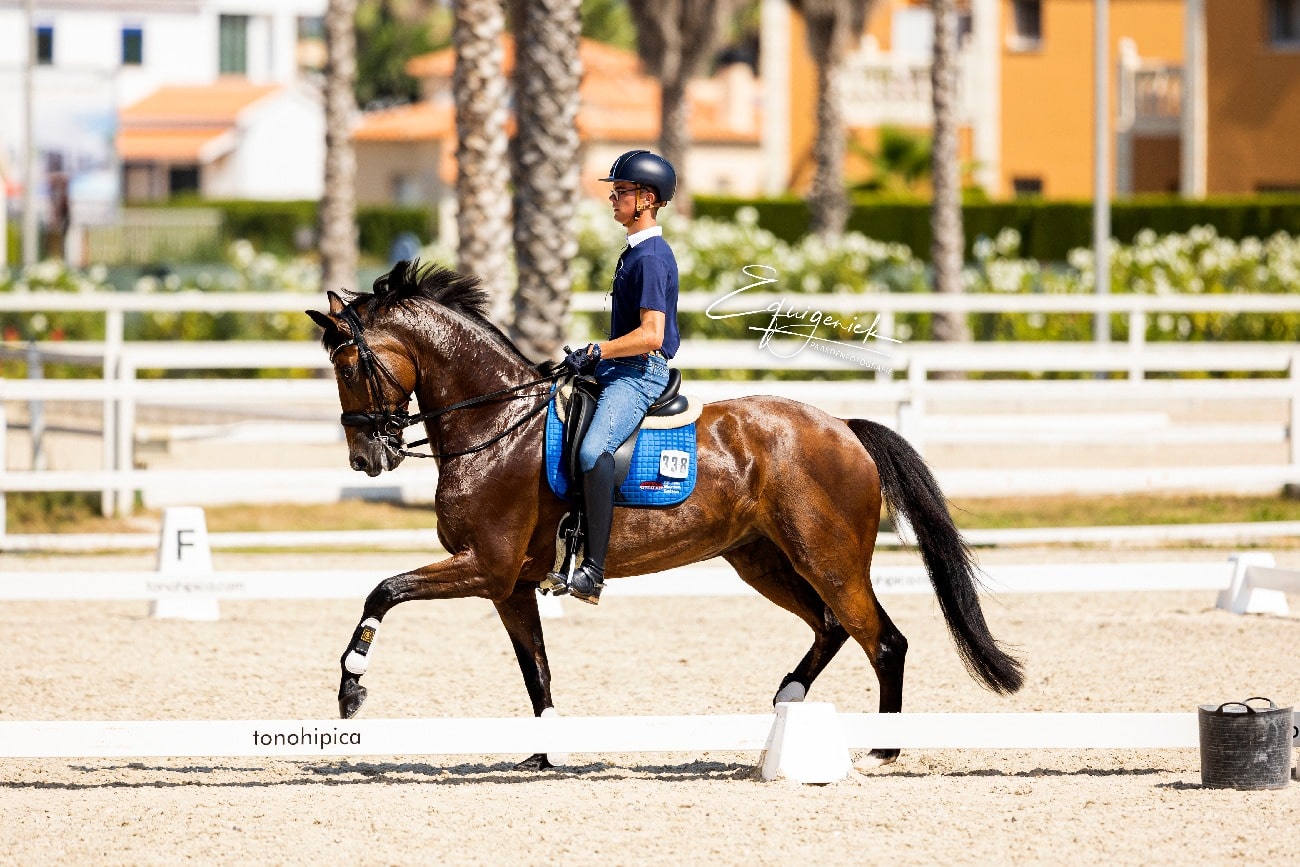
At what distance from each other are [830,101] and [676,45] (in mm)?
4202

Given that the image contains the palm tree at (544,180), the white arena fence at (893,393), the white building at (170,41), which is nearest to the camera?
the white arena fence at (893,393)

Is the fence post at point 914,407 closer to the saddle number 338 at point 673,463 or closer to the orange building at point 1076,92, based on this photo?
the saddle number 338 at point 673,463

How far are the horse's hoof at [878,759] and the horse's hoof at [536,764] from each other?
1.22 metres

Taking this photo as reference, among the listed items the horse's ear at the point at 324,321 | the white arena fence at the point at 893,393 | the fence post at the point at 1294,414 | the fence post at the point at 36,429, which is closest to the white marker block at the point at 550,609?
the white arena fence at the point at 893,393

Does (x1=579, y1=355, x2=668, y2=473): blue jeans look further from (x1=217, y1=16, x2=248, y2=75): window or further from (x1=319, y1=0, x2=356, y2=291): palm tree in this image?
(x1=217, y1=16, x2=248, y2=75): window

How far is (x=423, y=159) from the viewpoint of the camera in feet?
217

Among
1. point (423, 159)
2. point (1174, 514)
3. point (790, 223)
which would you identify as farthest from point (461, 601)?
point (423, 159)

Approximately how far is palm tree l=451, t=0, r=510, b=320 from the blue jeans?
28.9 feet

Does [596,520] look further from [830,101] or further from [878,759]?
[830,101]

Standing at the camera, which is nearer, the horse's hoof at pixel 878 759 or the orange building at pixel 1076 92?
the horse's hoof at pixel 878 759

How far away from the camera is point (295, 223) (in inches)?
2039

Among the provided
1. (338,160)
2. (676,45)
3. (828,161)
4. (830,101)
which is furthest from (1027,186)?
(338,160)

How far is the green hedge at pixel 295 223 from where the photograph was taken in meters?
50.4

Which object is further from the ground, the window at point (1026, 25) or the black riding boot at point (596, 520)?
the window at point (1026, 25)
